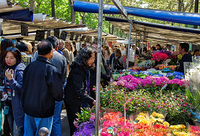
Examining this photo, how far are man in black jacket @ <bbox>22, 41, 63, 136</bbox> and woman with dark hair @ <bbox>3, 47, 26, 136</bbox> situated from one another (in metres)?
0.51

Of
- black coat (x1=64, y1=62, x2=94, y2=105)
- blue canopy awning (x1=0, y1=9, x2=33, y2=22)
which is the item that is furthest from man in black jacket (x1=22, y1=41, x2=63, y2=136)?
blue canopy awning (x1=0, y1=9, x2=33, y2=22)

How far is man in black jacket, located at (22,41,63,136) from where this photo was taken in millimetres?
3107

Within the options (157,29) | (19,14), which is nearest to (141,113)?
(19,14)

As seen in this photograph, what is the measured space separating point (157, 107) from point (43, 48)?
1908 mm

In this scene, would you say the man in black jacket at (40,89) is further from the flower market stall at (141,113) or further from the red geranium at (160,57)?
the red geranium at (160,57)

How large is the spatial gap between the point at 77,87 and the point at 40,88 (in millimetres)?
802

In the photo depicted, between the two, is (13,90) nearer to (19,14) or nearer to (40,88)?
(40,88)

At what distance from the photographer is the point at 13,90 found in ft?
12.0

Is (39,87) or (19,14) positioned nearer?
(39,87)

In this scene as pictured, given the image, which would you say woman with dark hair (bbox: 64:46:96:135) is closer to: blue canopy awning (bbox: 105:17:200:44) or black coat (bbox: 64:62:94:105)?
black coat (bbox: 64:62:94:105)

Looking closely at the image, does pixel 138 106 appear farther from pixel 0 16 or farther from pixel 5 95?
pixel 0 16

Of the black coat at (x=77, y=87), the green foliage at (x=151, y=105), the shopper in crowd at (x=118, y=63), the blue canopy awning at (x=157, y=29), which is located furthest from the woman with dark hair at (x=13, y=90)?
the shopper in crowd at (x=118, y=63)

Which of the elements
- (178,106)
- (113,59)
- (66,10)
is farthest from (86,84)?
(66,10)

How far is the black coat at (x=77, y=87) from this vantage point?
3770mm
